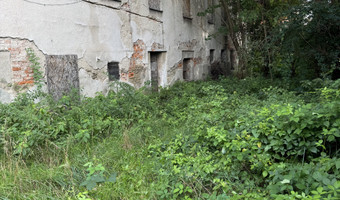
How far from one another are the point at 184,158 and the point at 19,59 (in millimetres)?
3559

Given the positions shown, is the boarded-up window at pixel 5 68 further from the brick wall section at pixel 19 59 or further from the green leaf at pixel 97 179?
the green leaf at pixel 97 179

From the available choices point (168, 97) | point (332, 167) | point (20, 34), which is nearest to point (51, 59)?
point (20, 34)

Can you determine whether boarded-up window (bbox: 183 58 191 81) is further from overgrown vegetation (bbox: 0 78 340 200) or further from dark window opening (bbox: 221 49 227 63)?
overgrown vegetation (bbox: 0 78 340 200)

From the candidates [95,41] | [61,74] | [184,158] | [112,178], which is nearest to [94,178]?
[112,178]

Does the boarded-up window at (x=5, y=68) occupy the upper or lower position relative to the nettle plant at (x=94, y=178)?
upper

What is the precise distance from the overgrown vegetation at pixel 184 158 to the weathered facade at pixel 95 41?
1.32 metres

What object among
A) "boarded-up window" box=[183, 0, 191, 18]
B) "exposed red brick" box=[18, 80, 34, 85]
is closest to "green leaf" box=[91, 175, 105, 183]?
"exposed red brick" box=[18, 80, 34, 85]

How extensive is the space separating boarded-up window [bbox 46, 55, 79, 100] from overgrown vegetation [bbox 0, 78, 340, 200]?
1.28 metres

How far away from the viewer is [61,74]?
5.51m

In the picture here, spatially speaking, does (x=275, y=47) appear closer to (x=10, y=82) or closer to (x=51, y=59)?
(x=51, y=59)

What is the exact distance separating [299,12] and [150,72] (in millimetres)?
4293

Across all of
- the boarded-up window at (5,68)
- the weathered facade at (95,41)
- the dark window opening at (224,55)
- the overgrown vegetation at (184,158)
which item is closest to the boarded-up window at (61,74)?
the weathered facade at (95,41)

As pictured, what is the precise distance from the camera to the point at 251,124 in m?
3.29

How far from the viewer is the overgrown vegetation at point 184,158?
8.73 feet
